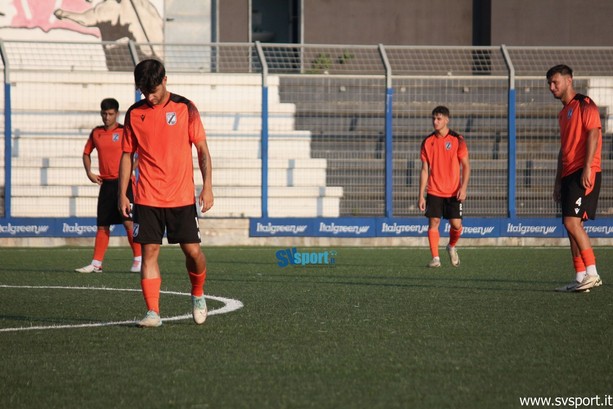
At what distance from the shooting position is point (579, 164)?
9859 millimetres

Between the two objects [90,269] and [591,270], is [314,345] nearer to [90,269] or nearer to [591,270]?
[591,270]

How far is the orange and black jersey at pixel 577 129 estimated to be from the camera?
384 inches

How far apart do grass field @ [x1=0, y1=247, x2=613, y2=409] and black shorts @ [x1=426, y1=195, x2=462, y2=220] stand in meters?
2.46

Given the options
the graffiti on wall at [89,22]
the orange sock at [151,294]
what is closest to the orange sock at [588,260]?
the orange sock at [151,294]

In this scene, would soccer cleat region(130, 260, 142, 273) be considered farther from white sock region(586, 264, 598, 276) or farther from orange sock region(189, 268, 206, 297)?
white sock region(586, 264, 598, 276)

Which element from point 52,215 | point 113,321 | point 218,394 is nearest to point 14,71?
point 52,215

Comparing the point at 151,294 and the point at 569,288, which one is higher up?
the point at 151,294

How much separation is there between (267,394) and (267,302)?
4003 mm

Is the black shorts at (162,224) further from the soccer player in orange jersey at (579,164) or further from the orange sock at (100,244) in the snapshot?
the orange sock at (100,244)

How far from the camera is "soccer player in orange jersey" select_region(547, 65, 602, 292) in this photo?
969 centimetres

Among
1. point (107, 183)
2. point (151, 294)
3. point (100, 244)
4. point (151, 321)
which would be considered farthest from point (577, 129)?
point (100, 244)

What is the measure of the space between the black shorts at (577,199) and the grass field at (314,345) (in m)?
0.75

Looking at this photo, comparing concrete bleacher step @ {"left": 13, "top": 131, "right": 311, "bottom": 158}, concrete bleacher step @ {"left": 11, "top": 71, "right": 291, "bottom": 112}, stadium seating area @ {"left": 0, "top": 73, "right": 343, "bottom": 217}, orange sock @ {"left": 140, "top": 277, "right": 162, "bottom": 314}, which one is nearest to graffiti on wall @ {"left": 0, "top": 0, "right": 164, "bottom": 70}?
concrete bleacher step @ {"left": 11, "top": 71, "right": 291, "bottom": 112}

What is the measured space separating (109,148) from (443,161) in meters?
4.34
